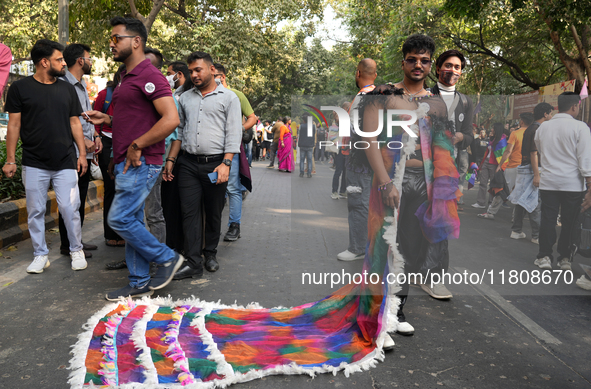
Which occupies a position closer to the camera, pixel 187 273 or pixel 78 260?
pixel 187 273

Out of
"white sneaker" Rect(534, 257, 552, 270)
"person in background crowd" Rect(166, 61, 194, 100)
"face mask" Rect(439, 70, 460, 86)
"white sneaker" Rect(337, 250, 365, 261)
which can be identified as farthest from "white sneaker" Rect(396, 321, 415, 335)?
"person in background crowd" Rect(166, 61, 194, 100)

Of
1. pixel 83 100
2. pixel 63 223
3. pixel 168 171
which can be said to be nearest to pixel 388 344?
pixel 168 171

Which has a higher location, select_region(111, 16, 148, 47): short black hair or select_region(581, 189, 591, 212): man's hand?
select_region(111, 16, 148, 47): short black hair

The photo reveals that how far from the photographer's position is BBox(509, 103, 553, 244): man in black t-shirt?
183 inches

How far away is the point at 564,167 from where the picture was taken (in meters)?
4.54

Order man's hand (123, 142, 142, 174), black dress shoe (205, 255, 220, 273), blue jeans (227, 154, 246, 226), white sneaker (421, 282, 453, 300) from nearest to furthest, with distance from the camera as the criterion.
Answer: man's hand (123, 142, 142, 174), white sneaker (421, 282, 453, 300), black dress shoe (205, 255, 220, 273), blue jeans (227, 154, 246, 226)

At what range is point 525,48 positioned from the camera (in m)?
17.0

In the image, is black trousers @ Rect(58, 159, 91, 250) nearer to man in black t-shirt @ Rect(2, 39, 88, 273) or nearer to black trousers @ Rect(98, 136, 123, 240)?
black trousers @ Rect(98, 136, 123, 240)

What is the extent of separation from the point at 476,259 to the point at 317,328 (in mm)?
1531

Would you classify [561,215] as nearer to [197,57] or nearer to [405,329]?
[405,329]

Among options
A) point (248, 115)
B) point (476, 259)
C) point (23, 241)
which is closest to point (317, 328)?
point (476, 259)

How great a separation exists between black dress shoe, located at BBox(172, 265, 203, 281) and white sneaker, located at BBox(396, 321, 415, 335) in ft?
6.55

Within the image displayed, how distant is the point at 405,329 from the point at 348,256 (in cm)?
61

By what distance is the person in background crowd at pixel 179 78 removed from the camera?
198 inches
